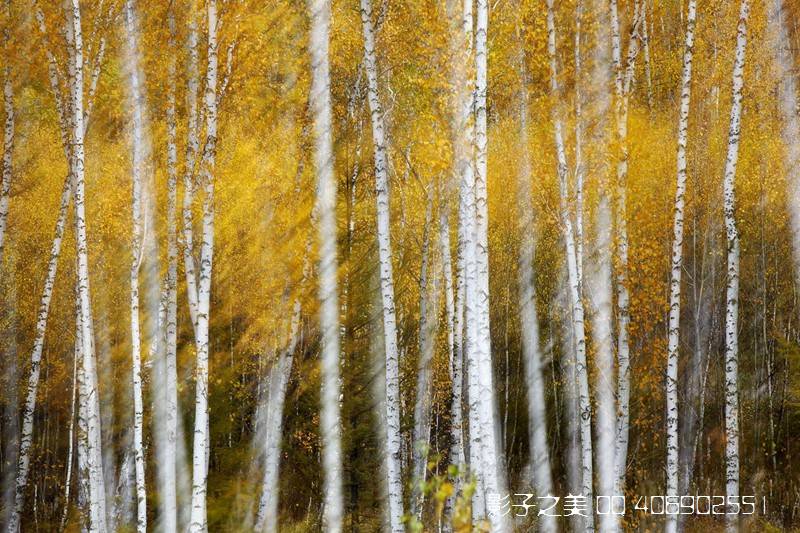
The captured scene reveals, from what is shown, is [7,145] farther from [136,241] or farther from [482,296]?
[482,296]

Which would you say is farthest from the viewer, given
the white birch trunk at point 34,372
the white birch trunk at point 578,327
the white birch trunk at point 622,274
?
the white birch trunk at point 34,372

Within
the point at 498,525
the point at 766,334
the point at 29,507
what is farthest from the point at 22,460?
the point at 766,334

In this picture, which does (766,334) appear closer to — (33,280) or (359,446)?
(359,446)

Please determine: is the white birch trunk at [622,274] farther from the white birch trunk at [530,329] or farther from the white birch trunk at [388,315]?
the white birch trunk at [388,315]

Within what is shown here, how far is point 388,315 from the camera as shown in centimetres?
848

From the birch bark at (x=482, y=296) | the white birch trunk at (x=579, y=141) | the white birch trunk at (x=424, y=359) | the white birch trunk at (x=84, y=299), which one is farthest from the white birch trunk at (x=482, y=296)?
the white birch trunk at (x=424, y=359)

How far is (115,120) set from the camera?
64.2ft

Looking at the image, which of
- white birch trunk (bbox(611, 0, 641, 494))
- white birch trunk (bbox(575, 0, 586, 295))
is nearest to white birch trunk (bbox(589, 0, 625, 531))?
white birch trunk (bbox(611, 0, 641, 494))

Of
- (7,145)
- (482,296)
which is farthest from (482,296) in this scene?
(7,145)

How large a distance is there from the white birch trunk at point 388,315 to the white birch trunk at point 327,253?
61.7 inches

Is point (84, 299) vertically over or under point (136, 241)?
under

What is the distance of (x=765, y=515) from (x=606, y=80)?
25.3ft

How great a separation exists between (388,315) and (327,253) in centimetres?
245

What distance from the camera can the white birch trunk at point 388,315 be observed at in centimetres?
822
